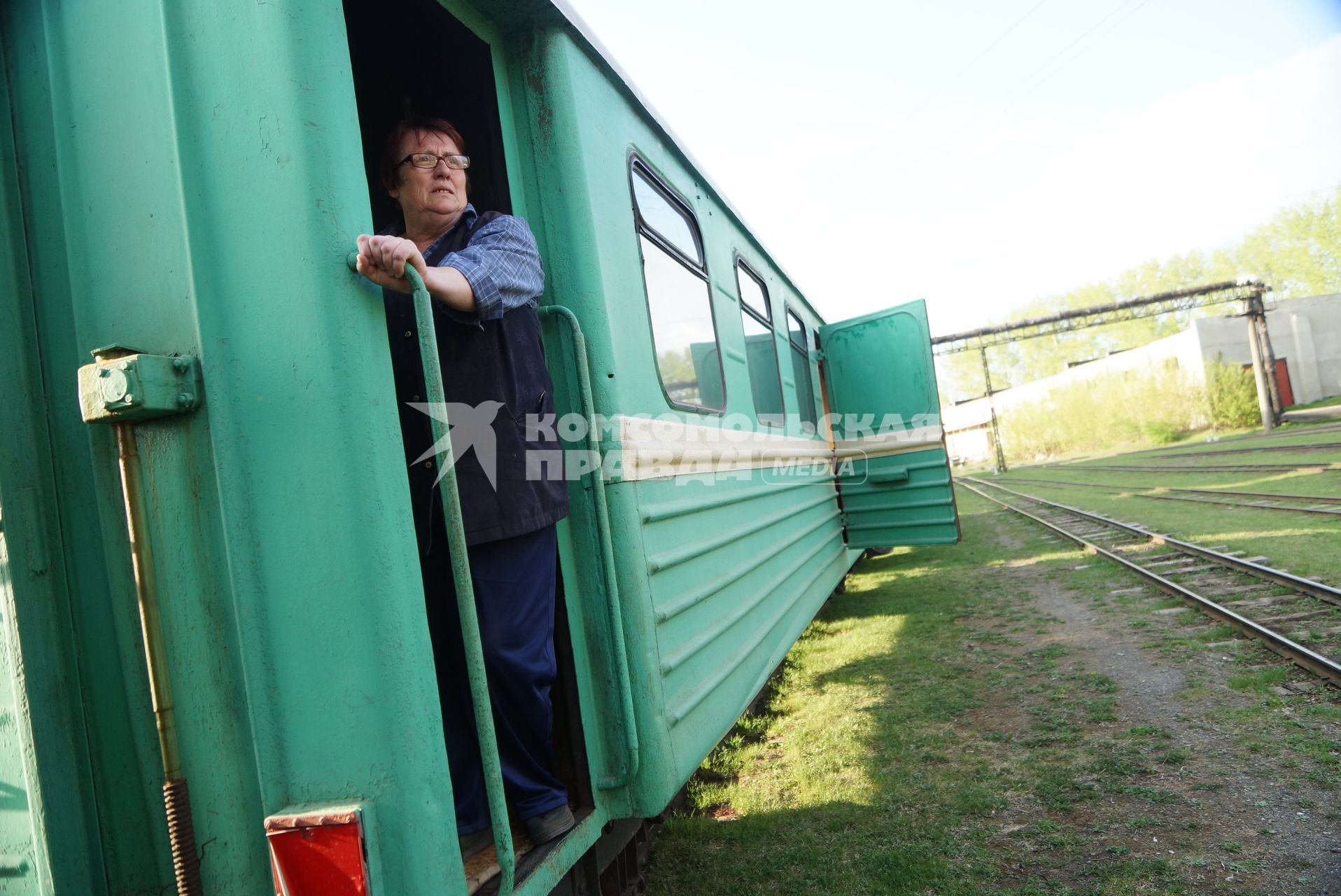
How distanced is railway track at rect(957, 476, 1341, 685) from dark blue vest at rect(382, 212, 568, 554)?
449cm

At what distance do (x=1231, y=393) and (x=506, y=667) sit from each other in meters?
35.2

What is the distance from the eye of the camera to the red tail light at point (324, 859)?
1407 millimetres

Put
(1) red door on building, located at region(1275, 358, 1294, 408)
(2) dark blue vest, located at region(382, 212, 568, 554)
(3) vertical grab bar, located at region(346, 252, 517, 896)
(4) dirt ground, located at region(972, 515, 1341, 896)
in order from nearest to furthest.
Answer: (3) vertical grab bar, located at region(346, 252, 517, 896) < (2) dark blue vest, located at region(382, 212, 568, 554) < (4) dirt ground, located at region(972, 515, 1341, 896) < (1) red door on building, located at region(1275, 358, 1294, 408)


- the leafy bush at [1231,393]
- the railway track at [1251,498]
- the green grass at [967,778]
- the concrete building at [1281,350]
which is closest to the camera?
the green grass at [967,778]

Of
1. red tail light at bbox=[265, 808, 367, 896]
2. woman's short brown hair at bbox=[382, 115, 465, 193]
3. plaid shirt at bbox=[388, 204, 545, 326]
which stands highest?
woman's short brown hair at bbox=[382, 115, 465, 193]

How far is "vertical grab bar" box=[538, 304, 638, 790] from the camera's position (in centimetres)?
225

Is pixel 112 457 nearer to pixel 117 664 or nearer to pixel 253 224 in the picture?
pixel 117 664

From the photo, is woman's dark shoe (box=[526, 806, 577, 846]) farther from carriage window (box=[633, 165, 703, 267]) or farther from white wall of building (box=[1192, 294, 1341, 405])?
white wall of building (box=[1192, 294, 1341, 405])

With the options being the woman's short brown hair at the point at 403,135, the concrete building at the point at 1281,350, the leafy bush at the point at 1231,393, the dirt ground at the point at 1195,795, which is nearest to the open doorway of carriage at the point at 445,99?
the woman's short brown hair at the point at 403,135

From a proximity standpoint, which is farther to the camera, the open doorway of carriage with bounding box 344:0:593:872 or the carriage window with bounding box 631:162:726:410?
the carriage window with bounding box 631:162:726:410

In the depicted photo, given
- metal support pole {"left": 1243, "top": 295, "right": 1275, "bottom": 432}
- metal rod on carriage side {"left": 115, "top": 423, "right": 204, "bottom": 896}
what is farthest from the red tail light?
metal support pole {"left": 1243, "top": 295, "right": 1275, "bottom": 432}

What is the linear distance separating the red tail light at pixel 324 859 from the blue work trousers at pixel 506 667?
0.51 metres

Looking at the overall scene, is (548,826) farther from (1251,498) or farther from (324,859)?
(1251,498)

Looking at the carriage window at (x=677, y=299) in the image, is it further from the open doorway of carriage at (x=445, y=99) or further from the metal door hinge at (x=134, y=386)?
the metal door hinge at (x=134, y=386)
